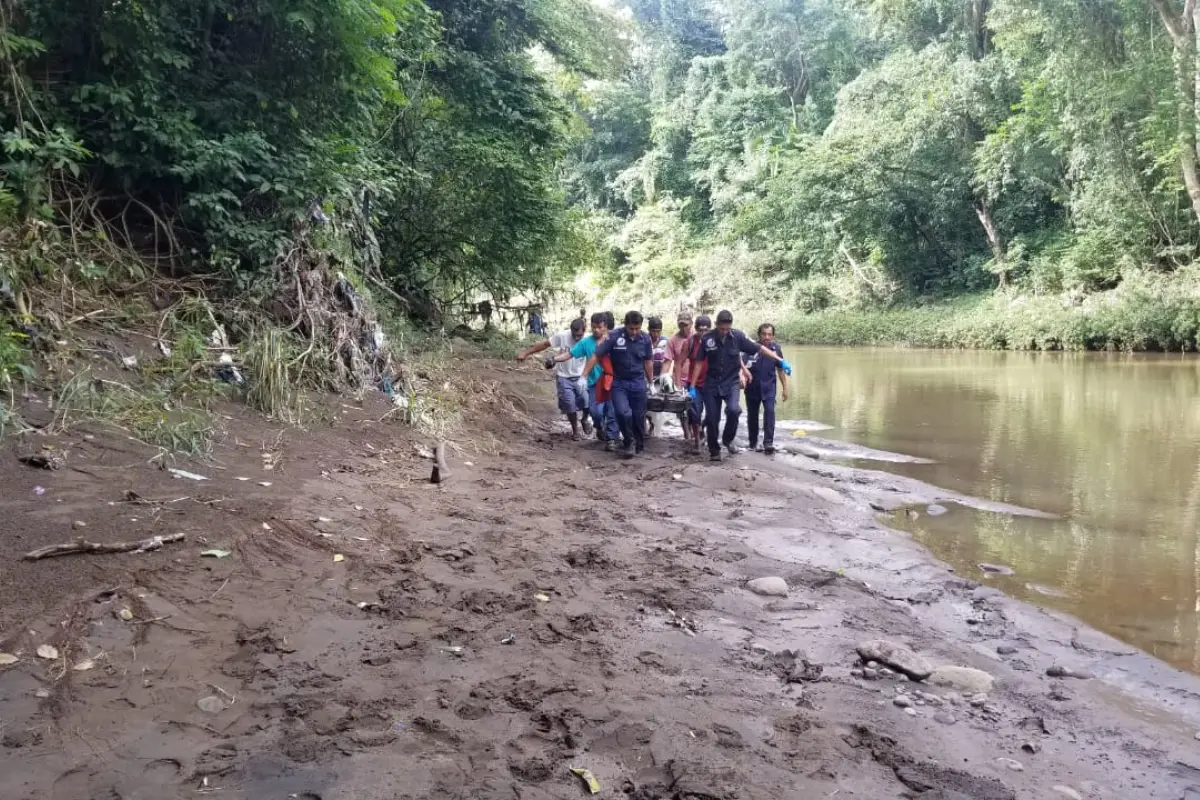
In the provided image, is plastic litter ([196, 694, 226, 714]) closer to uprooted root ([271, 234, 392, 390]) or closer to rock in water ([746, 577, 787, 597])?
rock in water ([746, 577, 787, 597])

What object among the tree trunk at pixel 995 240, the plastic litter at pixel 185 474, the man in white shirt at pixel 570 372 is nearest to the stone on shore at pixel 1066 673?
the plastic litter at pixel 185 474

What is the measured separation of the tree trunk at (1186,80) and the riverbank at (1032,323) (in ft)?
9.34

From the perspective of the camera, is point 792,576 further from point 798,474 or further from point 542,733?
point 798,474

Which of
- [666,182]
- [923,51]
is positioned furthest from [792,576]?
[666,182]

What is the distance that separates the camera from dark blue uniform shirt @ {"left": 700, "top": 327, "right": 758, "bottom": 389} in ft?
33.0

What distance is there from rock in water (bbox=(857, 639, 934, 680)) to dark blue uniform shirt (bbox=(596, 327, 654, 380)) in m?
5.64

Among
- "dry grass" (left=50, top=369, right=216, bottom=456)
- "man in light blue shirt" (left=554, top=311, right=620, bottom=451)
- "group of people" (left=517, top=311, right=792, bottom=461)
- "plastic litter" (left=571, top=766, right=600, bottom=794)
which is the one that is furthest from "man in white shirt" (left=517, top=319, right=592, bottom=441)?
"plastic litter" (left=571, top=766, right=600, bottom=794)

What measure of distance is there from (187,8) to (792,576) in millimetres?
7742

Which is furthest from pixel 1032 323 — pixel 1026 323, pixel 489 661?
pixel 489 661

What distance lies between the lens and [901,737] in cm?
375

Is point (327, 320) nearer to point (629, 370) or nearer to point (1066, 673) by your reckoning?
point (629, 370)

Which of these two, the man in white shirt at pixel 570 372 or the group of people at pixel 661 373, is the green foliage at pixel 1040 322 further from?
the man in white shirt at pixel 570 372

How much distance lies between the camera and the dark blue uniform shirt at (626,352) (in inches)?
394

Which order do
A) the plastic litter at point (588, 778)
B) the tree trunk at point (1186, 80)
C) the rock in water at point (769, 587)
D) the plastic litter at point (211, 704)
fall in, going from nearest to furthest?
the plastic litter at point (588, 778)
the plastic litter at point (211, 704)
the rock in water at point (769, 587)
the tree trunk at point (1186, 80)
